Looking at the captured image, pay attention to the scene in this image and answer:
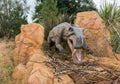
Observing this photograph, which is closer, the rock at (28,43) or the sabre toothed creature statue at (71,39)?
the sabre toothed creature statue at (71,39)

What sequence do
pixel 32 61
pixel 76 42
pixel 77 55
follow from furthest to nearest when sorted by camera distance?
pixel 76 42 → pixel 77 55 → pixel 32 61

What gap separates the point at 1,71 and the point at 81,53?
161 cm

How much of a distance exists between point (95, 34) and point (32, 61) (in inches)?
93.1

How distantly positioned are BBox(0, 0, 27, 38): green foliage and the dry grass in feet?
3.42

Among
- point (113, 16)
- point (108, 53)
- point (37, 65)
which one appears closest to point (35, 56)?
point (37, 65)

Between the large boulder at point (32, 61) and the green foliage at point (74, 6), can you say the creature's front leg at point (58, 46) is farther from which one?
the green foliage at point (74, 6)

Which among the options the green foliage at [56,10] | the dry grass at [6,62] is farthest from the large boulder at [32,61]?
the green foliage at [56,10]

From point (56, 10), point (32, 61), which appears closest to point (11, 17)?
point (56, 10)

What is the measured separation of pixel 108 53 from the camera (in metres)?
10.2

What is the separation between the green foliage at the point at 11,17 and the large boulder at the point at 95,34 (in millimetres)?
2299

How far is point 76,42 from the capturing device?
930 cm

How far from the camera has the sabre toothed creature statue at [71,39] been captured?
30.1ft

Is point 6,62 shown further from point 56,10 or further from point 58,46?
point 56,10

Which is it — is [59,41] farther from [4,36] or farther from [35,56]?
[4,36]
